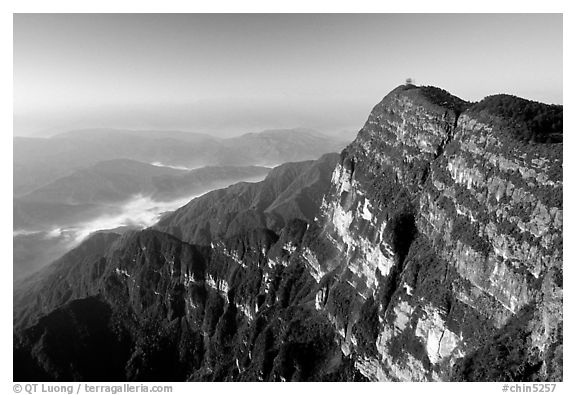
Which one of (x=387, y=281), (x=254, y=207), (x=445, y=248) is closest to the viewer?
(x=445, y=248)

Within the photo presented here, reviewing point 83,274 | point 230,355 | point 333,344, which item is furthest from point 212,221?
point 333,344

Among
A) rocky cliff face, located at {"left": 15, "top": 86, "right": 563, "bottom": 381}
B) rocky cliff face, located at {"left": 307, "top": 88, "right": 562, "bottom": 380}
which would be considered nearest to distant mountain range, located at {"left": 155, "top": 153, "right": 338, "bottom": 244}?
rocky cliff face, located at {"left": 15, "top": 86, "right": 563, "bottom": 381}

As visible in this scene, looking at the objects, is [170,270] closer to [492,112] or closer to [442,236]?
[442,236]

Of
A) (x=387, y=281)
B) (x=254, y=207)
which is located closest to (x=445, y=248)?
(x=387, y=281)

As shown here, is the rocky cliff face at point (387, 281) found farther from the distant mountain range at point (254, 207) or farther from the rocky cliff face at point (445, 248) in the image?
the distant mountain range at point (254, 207)

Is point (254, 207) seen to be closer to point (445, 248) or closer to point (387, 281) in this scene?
point (387, 281)

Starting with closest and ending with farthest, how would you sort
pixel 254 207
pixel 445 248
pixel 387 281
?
pixel 445 248 → pixel 387 281 → pixel 254 207

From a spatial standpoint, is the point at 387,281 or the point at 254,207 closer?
the point at 387,281

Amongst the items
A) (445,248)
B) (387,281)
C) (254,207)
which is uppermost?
(445,248)

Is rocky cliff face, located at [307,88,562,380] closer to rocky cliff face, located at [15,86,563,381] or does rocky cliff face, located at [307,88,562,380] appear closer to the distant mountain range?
rocky cliff face, located at [15,86,563,381]
